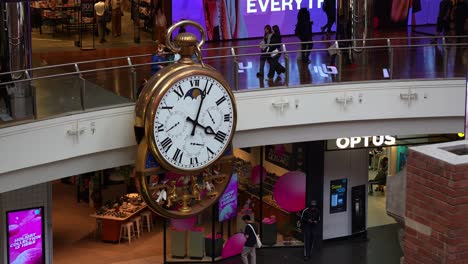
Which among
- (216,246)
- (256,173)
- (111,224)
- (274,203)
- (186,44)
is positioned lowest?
(216,246)

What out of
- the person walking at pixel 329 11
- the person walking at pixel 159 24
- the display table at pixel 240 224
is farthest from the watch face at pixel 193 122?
the person walking at pixel 329 11

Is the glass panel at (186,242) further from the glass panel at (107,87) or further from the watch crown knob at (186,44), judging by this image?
the watch crown knob at (186,44)

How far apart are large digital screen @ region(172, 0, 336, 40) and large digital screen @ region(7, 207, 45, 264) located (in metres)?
7.36

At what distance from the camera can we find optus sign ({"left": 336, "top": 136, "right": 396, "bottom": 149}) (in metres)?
19.5

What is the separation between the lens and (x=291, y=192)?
19.5m

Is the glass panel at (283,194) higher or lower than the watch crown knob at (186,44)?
lower

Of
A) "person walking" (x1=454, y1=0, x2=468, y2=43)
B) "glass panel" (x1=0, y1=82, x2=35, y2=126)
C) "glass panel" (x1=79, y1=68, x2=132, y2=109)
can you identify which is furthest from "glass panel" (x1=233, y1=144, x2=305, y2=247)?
"glass panel" (x1=0, y1=82, x2=35, y2=126)

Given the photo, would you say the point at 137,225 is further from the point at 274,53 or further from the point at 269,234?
the point at 274,53

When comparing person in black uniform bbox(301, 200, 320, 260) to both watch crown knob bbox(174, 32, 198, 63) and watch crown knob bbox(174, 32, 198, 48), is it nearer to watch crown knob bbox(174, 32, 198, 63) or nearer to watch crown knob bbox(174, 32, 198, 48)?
watch crown knob bbox(174, 32, 198, 63)

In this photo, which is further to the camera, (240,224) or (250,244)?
(240,224)

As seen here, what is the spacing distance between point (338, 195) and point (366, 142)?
1276 mm

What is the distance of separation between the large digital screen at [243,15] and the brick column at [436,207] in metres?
16.9

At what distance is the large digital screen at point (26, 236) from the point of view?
51.6 ft

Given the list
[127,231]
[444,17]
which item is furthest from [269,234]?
[444,17]
